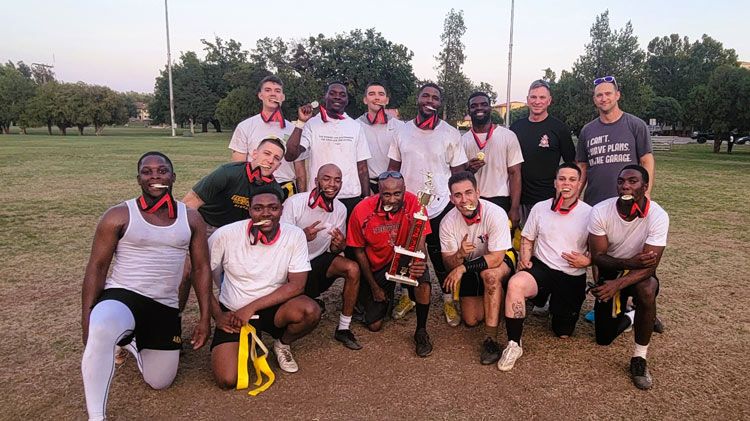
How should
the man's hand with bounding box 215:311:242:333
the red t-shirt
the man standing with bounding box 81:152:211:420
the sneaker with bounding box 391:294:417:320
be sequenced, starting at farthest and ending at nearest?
1. the sneaker with bounding box 391:294:417:320
2. the red t-shirt
3. the man's hand with bounding box 215:311:242:333
4. the man standing with bounding box 81:152:211:420

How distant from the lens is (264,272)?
4176mm

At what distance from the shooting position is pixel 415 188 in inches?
221

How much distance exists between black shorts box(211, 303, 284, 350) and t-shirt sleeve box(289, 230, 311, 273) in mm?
346

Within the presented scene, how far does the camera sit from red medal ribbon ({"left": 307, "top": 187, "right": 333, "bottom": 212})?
502 centimetres

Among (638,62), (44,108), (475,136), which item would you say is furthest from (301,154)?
(44,108)

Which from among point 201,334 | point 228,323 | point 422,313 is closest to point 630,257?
point 422,313

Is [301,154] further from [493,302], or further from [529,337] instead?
[529,337]

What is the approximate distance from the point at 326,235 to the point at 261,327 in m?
1.24

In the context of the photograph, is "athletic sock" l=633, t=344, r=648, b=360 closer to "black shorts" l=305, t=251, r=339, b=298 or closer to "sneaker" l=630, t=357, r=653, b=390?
"sneaker" l=630, t=357, r=653, b=390

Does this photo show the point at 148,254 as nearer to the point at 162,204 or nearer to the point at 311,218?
the point at 162,204

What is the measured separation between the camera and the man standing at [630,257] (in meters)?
4.11

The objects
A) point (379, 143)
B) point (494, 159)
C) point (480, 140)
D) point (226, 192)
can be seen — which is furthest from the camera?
point (379, 143)

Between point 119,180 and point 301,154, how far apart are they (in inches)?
531

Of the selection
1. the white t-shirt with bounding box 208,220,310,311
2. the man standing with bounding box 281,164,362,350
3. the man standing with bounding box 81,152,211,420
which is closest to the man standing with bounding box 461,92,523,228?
the man standing with bounding box 281,164,362,350
